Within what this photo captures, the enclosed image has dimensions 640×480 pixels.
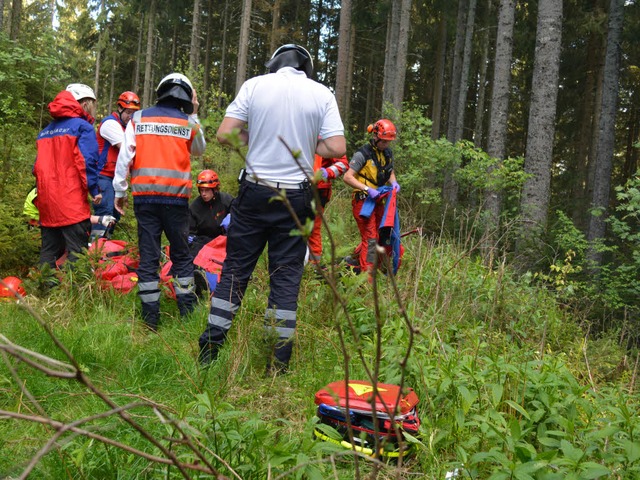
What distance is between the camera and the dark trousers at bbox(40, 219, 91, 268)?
548 cm

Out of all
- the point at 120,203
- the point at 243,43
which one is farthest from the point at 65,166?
the point at 243,43

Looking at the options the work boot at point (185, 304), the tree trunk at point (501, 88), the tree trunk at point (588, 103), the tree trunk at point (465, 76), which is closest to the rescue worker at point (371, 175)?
the work boot at point (185, 304)

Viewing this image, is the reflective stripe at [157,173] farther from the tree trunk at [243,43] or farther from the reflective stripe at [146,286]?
the tree trunk at [243,43]

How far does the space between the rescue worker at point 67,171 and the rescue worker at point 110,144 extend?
0.91 meters

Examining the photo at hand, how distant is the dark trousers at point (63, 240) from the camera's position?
548cm

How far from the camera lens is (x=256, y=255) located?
3932mm

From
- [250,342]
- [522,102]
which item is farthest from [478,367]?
[522,102]

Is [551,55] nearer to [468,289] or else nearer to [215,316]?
[468,289]

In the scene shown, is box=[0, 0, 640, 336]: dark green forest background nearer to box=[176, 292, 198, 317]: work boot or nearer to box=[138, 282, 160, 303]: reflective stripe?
box=[138, 282, 160, 303]: reflective stripe

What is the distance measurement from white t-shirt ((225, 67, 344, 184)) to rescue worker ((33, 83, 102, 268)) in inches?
87.3

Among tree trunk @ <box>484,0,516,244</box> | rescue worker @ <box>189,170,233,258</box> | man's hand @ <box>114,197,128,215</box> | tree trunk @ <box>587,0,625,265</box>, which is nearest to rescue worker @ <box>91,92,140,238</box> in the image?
rescue worker @ <box>189,170,233,258</box>

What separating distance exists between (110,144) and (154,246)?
2320 mm

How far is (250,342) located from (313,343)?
47cm

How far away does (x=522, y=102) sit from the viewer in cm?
2641
